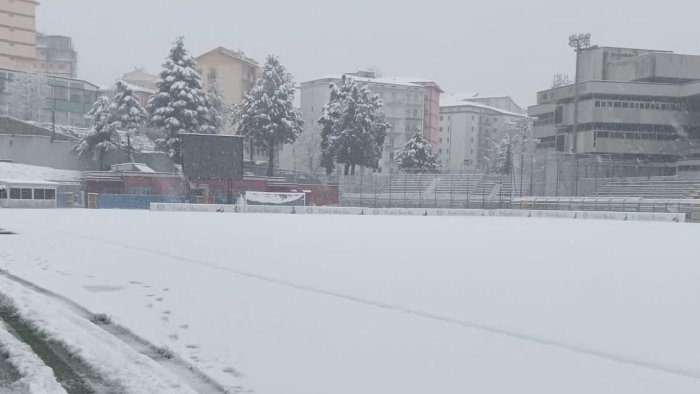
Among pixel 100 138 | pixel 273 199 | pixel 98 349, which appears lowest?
pixel 98 349

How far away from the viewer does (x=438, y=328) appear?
294 inches

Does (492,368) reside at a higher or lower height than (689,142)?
lower

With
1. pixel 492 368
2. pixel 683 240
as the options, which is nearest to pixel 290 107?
pixel 683 240

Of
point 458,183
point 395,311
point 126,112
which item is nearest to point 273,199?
point 126,112

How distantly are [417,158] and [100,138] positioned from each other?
3609cm

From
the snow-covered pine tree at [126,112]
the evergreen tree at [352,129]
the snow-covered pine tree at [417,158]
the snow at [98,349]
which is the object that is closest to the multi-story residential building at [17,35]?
the snow-covered pine tree at [126,112]

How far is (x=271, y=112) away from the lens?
192ft

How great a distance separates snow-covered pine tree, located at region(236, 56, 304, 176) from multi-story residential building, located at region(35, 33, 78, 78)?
8057cm

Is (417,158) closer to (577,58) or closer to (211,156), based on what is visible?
(577,58)

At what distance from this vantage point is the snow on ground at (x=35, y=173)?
164 ft

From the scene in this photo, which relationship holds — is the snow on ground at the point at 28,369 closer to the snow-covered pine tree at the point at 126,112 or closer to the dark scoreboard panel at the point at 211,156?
the dark scoreboard panel at the point at 211,156

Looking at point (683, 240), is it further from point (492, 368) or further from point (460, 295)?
point (492, 368)

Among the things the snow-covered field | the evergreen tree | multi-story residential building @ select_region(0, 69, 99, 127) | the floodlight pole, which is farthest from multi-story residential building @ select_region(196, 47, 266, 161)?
the snow-covered field

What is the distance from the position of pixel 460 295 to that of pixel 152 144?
65.6m
